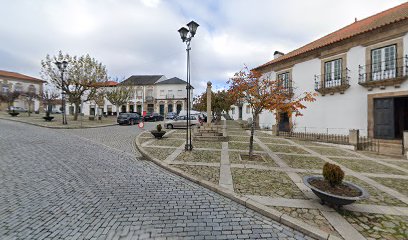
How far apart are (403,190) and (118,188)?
7346 mm

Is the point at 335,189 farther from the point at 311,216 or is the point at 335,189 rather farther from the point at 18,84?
the point at 18,84

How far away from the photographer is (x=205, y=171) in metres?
5.77

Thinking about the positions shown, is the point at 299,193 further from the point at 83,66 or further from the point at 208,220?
the point at 83,66

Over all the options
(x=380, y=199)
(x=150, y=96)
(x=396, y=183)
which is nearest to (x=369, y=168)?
(x=396, y=183)

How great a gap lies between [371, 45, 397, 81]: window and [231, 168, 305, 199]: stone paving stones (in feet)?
38.9

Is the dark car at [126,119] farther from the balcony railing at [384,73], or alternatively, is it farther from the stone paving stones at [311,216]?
the balcony railing at [384,73]

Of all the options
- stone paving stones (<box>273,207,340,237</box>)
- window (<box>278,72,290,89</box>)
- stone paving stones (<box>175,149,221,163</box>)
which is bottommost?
stone paving stones (<box>273,207,340,237</box>)

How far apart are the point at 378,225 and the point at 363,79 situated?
1337 cm

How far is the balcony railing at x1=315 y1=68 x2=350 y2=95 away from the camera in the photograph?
1366 centimetres

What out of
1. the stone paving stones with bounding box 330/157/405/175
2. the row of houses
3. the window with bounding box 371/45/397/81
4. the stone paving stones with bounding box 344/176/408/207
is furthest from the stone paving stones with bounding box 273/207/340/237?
the row of houses


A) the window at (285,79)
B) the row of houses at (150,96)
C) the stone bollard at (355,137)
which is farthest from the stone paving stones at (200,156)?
the row of houses at (150,96)

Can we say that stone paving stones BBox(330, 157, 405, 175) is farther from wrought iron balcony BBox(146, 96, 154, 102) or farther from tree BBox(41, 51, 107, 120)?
wrought iron balcony BBox(146, 96, 154, 102)

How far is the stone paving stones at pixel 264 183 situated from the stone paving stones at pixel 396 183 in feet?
8.95

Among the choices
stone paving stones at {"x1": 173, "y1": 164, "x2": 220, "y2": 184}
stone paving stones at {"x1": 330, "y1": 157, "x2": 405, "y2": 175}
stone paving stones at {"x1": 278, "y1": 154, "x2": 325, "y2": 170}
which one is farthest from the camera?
stone paving stones at {"x1": 278, "y1": 154, "x2": 325, "y2": 170}
